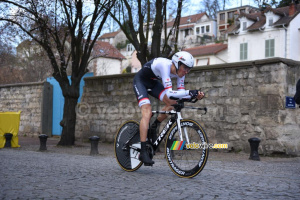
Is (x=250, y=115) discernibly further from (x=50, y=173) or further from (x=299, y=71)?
(x=50, y=173)

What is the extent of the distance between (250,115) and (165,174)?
538cm

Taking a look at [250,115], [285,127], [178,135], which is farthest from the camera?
[250,115]

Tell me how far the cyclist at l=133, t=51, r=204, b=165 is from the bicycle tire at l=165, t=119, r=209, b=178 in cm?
35

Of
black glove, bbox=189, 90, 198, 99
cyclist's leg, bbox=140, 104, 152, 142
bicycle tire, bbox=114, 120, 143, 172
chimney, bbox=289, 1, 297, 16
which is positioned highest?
chimney, bbox=289, 1, 297, 16

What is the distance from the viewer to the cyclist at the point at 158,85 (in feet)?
18.0

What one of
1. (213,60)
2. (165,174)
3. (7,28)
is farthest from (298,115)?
(213,60)

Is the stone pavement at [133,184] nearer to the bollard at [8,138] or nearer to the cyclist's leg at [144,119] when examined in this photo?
the cyclist's leg at [144,119]

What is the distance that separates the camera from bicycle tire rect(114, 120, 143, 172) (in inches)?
244

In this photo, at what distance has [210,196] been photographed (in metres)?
4.22

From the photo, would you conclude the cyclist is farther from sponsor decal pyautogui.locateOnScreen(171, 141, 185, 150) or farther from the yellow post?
the yellow post

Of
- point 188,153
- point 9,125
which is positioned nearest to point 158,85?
point 188,153

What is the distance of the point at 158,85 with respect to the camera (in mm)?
6211

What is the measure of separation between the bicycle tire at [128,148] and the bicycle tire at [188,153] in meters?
0.71

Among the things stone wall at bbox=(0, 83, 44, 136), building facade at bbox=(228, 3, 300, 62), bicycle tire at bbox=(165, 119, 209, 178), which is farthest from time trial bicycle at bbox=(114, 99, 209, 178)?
building facade at bbox=(228, 3, 300, 62)
